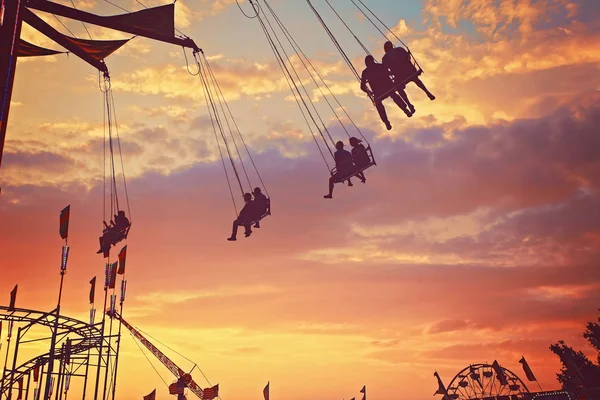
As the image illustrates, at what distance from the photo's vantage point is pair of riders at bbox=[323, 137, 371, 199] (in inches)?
741

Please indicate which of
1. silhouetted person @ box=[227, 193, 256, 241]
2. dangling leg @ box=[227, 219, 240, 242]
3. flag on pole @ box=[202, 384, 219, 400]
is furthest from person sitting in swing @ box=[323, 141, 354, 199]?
flag on pole @ box=[202, 384, 219, 400]

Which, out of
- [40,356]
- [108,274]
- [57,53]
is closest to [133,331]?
[40,356]

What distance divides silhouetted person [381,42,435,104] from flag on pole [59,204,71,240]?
59.7ft

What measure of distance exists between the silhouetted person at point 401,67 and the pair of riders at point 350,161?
2.75m

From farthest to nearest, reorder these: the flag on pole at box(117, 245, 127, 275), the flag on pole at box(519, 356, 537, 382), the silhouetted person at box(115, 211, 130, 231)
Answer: the flag on pole at box(519, 356, 537, 382), the flag on pole at box(117, 245, 127, 275), the silhouetted person at box(115, 211, 130, 231)

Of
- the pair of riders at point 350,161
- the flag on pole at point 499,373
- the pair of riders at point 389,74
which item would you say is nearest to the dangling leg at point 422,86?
the pair of riders at point 389,74

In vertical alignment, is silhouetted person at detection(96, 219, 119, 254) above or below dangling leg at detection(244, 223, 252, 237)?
above

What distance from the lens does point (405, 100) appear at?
17.9m

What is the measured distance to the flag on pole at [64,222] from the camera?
90.8 ft

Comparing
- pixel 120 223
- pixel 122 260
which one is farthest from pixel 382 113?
pixel 122 260

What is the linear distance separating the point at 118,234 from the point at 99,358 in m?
17.2

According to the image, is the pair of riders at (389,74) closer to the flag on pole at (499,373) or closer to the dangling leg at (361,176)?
the dangling leg at (361,176)

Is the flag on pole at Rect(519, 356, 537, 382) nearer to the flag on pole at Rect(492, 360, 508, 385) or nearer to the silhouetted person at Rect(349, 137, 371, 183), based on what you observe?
the flag on pole at Rect(492, 360, 508, 385)

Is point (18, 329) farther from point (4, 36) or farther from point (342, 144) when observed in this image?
point (4, 36)
